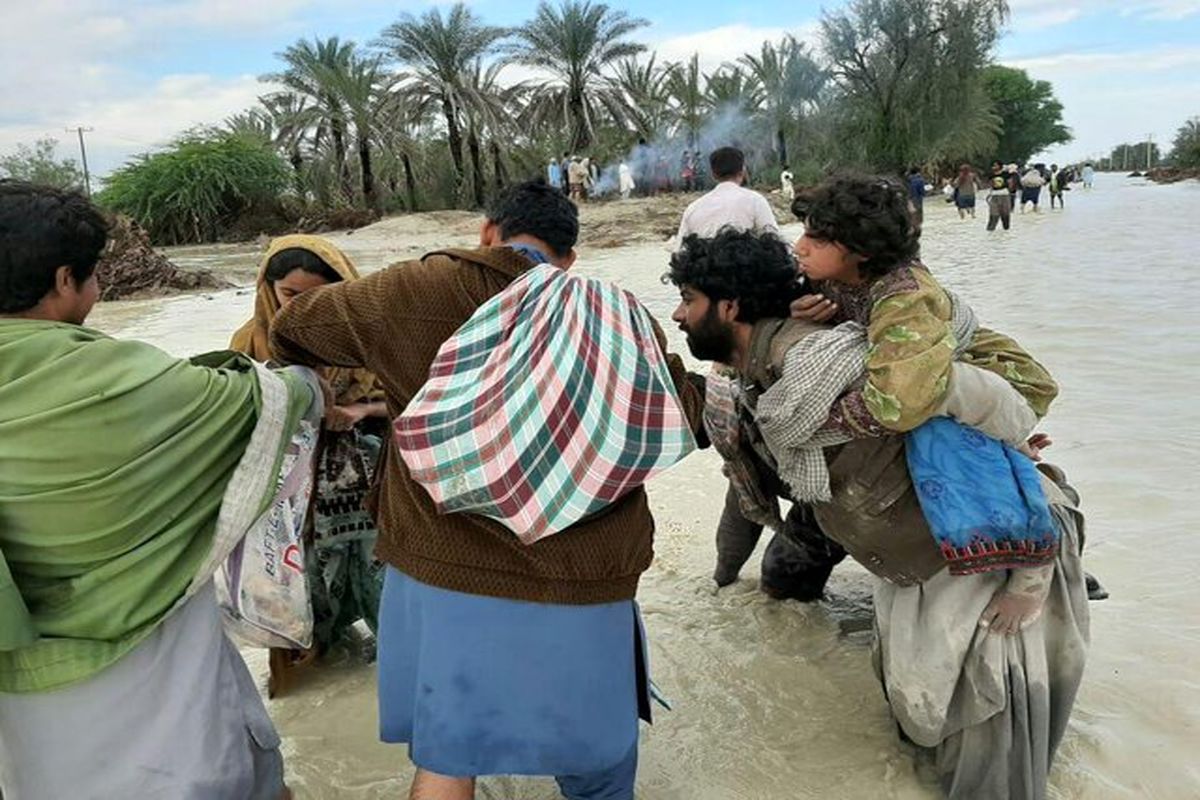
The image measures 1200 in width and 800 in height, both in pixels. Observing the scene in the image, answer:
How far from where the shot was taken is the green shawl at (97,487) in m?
1.49

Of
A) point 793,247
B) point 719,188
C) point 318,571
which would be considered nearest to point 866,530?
point 793,247

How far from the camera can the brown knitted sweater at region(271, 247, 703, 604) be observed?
5.59 ft

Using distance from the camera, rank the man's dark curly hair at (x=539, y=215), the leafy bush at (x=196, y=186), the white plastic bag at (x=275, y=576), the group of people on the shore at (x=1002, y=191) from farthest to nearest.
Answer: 1. the leafy bush at (x=196, y=186)
2. the group of people on the shore at (x=1002, y=191)
3. the white plastic bag at (x=275, y=576)
4. the man's dark curly hair at (x=539, y=215)

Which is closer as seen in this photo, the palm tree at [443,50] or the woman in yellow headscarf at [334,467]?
the woman in yellow headscarf at [334,467]

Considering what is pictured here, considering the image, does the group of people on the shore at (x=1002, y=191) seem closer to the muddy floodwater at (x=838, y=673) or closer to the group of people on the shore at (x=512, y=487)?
the muddy floodwater at (x=838, y=673)

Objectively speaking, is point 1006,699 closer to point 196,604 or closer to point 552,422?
point 552,422

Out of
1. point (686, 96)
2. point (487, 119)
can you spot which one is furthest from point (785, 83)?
point (487, 119)

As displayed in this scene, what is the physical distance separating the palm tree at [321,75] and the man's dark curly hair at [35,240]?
2774 cm

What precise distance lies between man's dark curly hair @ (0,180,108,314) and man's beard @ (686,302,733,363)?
123 centimetres

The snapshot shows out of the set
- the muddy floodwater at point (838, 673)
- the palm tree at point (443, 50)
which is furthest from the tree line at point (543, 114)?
the muddy floodwater at point (838, 673)

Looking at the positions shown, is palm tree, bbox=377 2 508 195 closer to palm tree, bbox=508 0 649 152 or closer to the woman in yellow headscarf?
palm tree, bbox=508 0 649 152

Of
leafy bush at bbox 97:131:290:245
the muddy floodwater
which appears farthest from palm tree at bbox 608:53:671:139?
the muddy floodwater

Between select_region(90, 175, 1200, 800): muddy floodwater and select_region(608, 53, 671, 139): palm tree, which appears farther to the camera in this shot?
select_region(608, 53, 671, 139): palm tree

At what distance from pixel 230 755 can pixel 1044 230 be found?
69.3 ft
